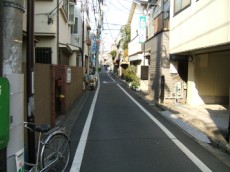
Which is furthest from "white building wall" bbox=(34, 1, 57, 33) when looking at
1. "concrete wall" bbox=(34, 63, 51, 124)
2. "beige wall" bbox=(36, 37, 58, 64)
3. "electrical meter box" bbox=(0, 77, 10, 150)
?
"electrical meter box" bbox=(0, 77, 10, 150)

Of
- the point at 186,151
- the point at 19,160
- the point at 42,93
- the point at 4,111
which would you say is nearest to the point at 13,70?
the point at 4,111

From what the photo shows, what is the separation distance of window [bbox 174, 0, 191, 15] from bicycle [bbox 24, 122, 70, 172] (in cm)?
1206

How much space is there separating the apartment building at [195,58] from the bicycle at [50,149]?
380 inches

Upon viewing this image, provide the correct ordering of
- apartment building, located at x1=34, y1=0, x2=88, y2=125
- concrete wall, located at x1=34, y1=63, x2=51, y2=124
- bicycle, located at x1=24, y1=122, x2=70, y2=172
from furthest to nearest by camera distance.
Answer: apartment building, located at x1=34, y1=0, x2=88, y2=125 → concrete wall, located at x1=34, y1=63, x2=51, y2=124 → bicycle, located at x1=24, y1=122, x2=70, y2=172

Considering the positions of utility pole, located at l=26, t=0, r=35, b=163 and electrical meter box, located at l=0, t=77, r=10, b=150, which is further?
utility pole, located at l=26, t=0, r=35, b=163

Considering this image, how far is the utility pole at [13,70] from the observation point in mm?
4090

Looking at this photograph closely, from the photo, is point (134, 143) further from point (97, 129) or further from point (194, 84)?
point (194, 84)

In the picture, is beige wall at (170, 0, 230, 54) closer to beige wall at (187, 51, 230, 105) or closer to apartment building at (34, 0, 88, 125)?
beige wall at (187, 51, 230, 105)

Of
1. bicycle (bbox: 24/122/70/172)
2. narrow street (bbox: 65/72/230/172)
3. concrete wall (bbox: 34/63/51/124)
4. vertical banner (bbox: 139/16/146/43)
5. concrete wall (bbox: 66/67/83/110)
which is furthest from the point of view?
vertical banner (bbox: 139/16/146/43)

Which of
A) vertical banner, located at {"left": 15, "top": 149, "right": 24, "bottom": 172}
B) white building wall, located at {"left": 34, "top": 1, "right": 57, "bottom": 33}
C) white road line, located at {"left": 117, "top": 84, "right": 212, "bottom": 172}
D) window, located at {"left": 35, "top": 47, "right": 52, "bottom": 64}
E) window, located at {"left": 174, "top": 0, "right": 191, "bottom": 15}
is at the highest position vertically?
window, located at {"left": 174, "top": 0, "right": 191, "bottom": 15}

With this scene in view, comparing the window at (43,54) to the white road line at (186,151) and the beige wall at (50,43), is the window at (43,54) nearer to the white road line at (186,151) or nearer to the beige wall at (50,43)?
the beige wall at (50,43)

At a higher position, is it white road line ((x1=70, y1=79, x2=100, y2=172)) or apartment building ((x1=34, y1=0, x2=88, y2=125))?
apartment building ((x1=34, y1=0, x2=88, y2=125))

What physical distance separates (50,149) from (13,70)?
2077 millimetres

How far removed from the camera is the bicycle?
5.48 meters
